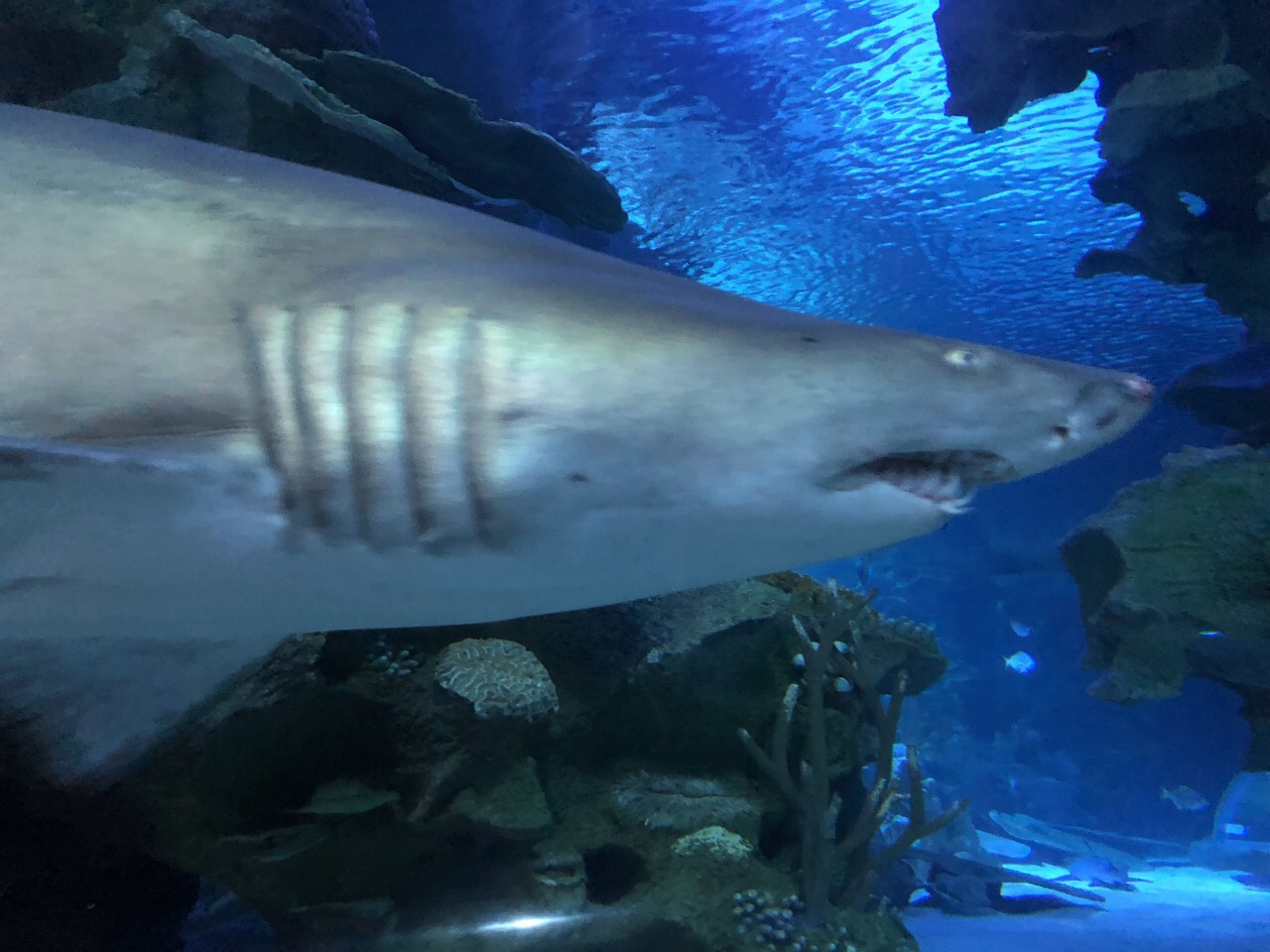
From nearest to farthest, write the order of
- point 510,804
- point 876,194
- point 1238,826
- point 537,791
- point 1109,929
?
point 510,804 → point 537,791 → point 1109,929 → point 876,194 → point 1238,826

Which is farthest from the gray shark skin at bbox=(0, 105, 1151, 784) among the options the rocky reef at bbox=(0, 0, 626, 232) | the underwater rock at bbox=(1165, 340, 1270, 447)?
the underwater rock at bbox=(1165, 340, 1270, 447)

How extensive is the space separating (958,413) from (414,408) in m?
0.86

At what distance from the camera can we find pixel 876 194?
13.6m

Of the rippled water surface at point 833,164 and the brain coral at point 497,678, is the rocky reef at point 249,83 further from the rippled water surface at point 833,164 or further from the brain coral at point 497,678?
the rippled water surface at point 833,164

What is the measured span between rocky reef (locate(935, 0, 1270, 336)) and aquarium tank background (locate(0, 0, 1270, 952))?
4 cm

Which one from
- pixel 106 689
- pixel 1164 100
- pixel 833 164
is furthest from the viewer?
pixel 833 164

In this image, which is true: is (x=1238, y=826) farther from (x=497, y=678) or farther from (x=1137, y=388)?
(x=1137, y=388)

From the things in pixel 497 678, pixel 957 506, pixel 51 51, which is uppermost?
pixel 51 51

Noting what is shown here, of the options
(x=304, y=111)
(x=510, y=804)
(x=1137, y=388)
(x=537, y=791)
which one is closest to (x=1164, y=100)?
(x=304, y=111)

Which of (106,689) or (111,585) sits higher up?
(111,585)

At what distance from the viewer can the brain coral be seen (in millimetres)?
3764

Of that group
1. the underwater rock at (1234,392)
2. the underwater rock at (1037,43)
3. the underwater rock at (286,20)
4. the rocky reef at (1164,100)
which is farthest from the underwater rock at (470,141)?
the underwater rock at (1234,392)

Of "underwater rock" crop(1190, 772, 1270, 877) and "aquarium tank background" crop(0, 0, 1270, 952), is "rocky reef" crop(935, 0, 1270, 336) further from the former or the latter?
"underwater rock" crop(1190, 772, 1270, 877)

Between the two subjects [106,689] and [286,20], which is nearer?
[106,689]
